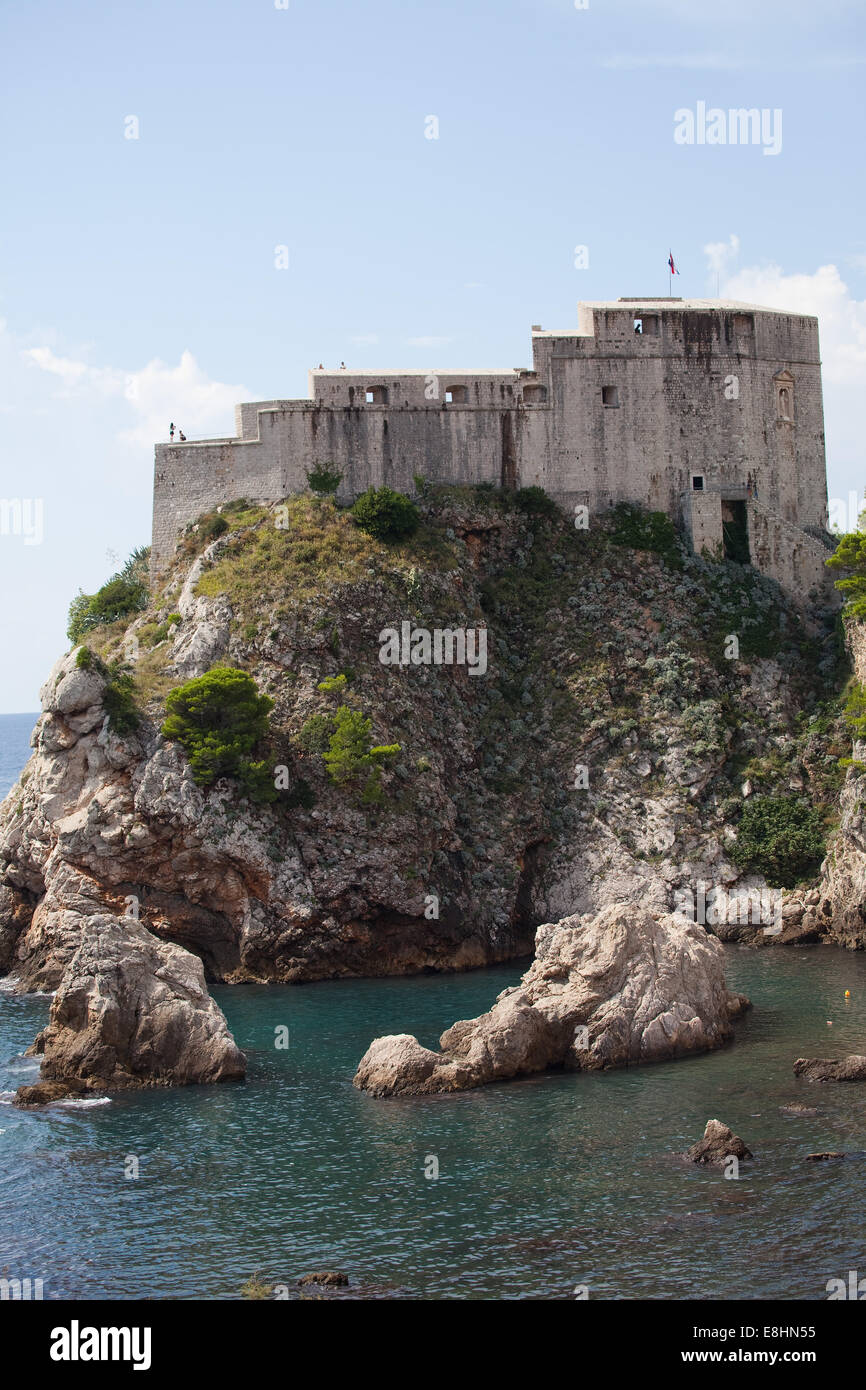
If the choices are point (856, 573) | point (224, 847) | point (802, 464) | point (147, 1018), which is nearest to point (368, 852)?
point (224, 847)

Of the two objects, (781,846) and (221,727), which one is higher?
(221,727)

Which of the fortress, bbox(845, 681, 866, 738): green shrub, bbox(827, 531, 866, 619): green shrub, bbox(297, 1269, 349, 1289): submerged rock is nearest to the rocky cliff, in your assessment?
bbox(845, 681, 866, 738): green shrub

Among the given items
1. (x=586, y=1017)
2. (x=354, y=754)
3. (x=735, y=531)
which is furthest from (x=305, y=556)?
(x=586, y=1017)

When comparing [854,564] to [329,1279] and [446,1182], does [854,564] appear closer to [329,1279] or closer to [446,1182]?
[446,1182]

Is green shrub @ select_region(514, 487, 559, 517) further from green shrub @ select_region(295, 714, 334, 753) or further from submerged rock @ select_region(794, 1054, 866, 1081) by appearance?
submerged rock @ select_region(794, 1054, 866, 1081)

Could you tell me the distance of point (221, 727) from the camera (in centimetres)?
5059

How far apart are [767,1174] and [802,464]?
131ft

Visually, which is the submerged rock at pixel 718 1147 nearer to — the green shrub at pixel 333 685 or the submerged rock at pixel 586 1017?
the submerged rock at pixel 586 1017

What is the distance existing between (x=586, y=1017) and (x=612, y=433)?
30.6m

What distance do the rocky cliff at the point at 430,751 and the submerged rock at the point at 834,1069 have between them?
12.5 metres

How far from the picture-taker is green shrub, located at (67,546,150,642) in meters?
60.9

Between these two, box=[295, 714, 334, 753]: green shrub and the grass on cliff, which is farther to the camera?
the grass on cliff

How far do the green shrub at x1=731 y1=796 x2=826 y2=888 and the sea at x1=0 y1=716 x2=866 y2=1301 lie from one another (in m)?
11.6

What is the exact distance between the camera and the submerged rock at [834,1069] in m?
35.2
